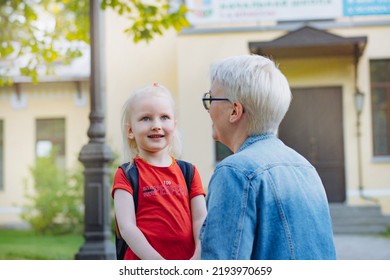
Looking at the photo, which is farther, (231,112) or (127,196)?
(127,196)

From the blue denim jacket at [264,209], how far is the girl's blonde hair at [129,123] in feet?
1.28

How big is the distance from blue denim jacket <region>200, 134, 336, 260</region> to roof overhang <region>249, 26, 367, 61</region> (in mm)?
1804

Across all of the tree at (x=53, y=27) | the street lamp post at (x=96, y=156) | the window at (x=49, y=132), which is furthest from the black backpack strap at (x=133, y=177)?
the window at (x=49, y=132)

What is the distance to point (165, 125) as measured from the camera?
158cm

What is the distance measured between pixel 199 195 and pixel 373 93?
2.20m

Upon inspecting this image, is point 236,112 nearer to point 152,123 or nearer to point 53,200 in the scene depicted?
point 152,123

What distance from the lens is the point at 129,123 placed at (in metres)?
1.62

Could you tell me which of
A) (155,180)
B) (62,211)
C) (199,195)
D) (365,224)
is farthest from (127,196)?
(62,211)

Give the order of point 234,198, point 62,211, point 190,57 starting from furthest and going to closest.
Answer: point 62,211 < point 190,57 < point 234,198

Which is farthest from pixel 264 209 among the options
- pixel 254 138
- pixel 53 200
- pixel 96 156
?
pixel 53 200

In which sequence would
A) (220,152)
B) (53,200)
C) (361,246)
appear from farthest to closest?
Answer: 1. (53,200)
2. (361,246)
3. (220,152)

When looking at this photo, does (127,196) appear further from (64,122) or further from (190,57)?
(64,122)

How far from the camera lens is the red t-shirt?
1521 millimetres

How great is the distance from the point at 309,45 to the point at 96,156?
133 centimetres
